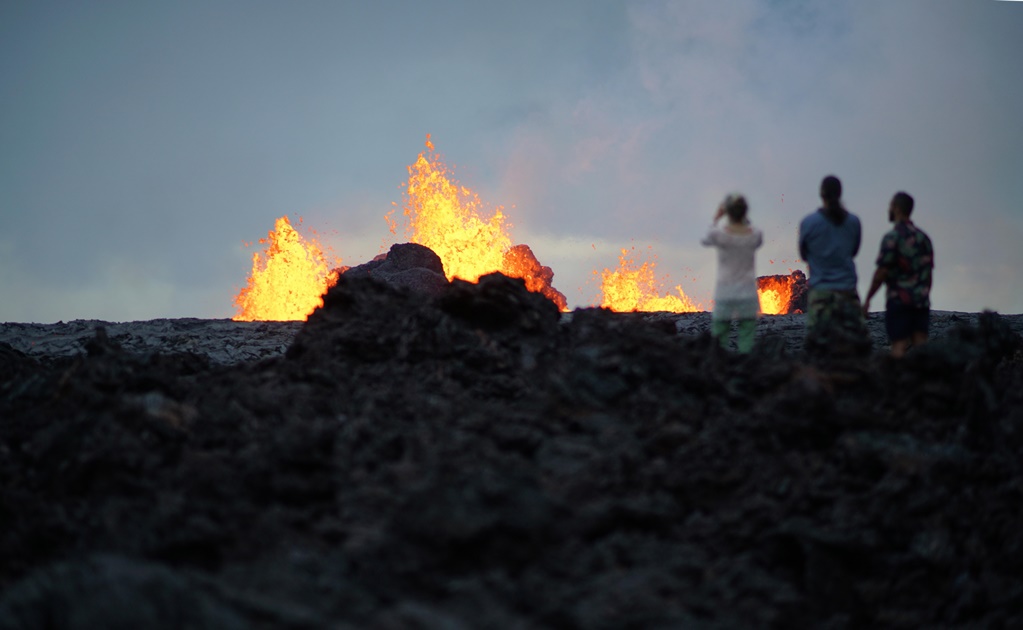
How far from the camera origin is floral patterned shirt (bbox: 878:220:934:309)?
10102mm

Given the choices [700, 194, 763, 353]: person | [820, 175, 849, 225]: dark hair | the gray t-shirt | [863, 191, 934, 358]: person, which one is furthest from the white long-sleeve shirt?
[863, 191, 934, 358]: person

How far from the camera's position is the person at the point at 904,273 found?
10.1 m

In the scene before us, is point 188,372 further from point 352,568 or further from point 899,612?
point 899,612

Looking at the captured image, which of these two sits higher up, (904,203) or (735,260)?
(904,203)

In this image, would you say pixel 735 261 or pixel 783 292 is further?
pixel 783 292

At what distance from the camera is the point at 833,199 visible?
9.80 meters

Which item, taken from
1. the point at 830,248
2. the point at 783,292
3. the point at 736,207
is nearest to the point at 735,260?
the point at 736,207

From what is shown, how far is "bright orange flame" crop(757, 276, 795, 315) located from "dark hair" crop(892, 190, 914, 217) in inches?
903

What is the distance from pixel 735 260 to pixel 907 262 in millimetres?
2034

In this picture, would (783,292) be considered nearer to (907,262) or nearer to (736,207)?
(907,262)

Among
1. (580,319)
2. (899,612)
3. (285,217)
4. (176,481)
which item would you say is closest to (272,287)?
(285,217)

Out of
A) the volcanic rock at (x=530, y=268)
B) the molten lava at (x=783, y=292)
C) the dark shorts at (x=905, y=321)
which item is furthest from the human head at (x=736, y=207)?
the volcanic rock at (x=530, y=268)

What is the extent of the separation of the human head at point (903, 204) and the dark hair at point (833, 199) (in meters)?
0.77

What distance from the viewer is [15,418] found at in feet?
31.5
